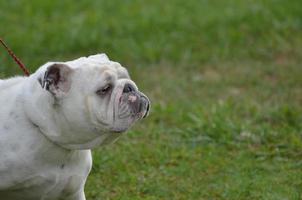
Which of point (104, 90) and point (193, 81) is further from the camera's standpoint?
point (193, 81)

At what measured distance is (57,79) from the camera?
156 inches

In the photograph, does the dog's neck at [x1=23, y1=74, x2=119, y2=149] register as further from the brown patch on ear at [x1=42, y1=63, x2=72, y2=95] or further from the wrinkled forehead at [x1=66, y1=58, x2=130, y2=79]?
the wrinkled forehead at [x1=66, y1=58, x2=130, y2=79]

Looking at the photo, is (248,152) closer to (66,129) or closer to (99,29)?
(66,129)

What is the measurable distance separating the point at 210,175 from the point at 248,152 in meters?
0.52

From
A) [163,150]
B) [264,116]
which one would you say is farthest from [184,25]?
[163,150]

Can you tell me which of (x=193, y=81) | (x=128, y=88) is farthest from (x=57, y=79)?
(x=193, y=81)

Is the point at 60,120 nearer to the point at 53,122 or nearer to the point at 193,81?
the point at 53,122

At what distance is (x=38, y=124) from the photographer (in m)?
4.06

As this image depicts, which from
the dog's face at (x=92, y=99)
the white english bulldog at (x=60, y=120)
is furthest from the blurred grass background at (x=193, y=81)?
the dog's face at (x=92, y=99)

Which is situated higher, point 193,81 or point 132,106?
point 132,106

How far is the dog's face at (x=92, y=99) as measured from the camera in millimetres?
3953

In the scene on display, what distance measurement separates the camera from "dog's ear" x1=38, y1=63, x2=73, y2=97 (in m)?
3.93

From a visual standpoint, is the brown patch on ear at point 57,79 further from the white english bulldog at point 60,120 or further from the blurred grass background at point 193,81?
the blurred grass background at point 193,81

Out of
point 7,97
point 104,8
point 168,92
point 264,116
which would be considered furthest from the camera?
point 104,8
